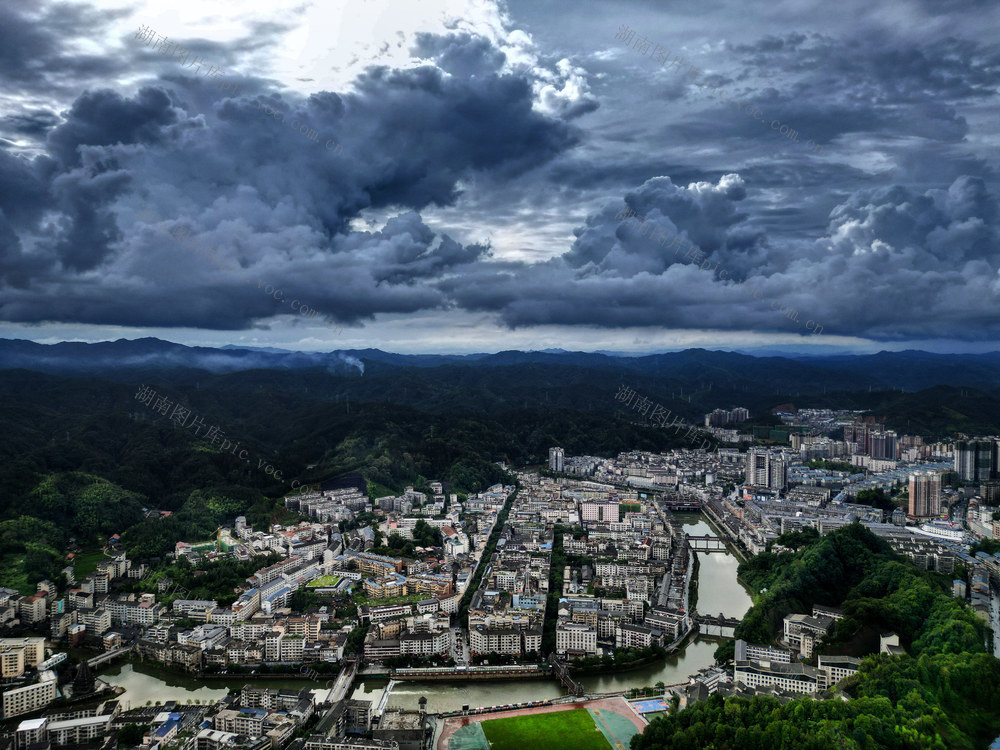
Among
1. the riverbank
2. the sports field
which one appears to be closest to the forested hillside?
the riverbank

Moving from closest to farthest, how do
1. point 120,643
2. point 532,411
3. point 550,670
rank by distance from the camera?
point 550,670 → point 120,643 → point 532,411

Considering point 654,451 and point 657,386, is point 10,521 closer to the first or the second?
point 654,451

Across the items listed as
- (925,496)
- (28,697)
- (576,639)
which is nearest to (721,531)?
(925,496)

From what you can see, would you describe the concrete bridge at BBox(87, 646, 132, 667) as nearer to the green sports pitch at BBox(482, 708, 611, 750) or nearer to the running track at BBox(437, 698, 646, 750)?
the running track at BBox(437, 698, 646, 750)

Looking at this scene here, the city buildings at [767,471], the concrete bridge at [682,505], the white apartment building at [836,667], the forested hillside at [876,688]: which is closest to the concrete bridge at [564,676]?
the forested hillside at [876,688]

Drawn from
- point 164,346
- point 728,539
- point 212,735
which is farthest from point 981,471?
point 164,346

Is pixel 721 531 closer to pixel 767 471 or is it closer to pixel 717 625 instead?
pixel 767 471
